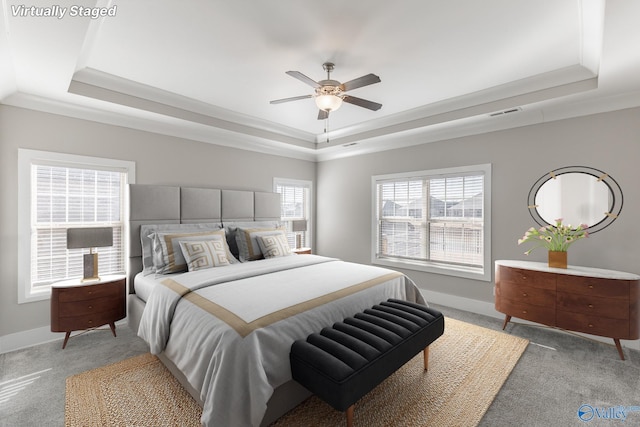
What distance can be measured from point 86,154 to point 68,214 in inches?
27.2

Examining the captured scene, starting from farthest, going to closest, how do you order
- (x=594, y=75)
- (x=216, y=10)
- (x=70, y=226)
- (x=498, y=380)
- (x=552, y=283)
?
(x=70, y=226) < (x=552, y=283) < (x=594, y=75) < (x=498, y=380) < (x=216, y=10)

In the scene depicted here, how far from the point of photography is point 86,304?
110 inches

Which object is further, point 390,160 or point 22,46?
point 390,160

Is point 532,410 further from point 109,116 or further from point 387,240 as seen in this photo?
point 109,116

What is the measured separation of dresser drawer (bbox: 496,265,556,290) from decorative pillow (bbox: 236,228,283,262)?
2.90 m

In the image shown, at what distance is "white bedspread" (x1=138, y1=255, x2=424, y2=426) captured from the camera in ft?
5.10

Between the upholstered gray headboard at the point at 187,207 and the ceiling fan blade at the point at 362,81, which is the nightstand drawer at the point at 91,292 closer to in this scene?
the upholstered gray headboard at the point at 187,207

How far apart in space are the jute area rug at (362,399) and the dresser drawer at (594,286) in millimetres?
838

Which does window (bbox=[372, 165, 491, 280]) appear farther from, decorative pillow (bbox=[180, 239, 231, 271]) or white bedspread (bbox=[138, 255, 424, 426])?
decorative pillow (bbox=[180, 239, 231, 271])

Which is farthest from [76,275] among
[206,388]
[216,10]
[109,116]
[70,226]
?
[216,10]

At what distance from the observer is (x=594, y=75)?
269cm

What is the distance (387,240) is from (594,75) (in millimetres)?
3198

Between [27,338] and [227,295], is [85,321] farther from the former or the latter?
[227,295]

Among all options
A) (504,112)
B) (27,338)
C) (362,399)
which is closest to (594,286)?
(504,112)
